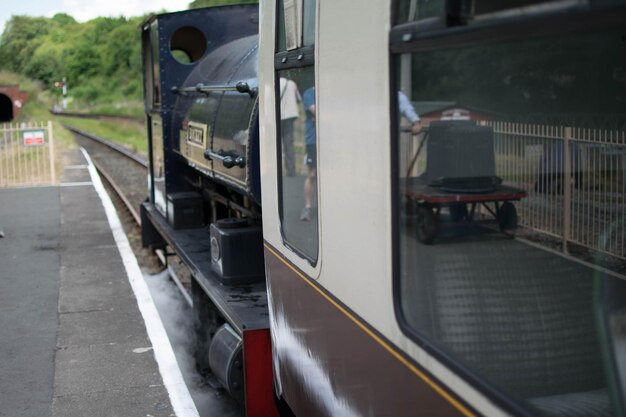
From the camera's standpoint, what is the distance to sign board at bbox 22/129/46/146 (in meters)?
19.3

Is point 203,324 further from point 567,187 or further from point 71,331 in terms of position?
point 567,187

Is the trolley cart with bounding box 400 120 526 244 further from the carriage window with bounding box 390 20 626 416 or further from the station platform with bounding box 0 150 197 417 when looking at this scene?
the station platform with bounding box 0 150 197 417

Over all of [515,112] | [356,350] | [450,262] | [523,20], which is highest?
[523,20]

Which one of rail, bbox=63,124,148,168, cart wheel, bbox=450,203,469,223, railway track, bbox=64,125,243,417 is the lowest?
railway track, bbox=64,125,243,417

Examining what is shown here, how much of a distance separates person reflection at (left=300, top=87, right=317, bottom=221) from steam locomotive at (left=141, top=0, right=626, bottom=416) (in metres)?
0.01

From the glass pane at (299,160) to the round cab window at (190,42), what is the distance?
15.7 feet

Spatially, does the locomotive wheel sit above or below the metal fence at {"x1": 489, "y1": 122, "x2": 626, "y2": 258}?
below

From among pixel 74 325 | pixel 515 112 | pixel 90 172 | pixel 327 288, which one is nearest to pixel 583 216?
pixel 515 112

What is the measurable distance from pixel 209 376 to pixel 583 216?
13.0 feet

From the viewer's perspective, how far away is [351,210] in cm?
288

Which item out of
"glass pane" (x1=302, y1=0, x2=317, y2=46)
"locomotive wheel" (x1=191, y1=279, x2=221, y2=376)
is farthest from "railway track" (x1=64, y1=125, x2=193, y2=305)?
"glass pane" (x1=302, y1=0, x2=317, y2=46)

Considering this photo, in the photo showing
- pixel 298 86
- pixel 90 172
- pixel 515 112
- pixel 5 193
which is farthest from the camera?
pixel 90 172

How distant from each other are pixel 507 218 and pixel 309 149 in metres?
1.17

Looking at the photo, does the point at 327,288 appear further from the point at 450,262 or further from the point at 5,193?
the point at 5,193
